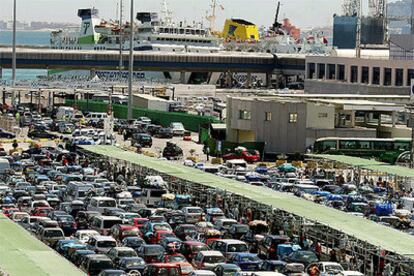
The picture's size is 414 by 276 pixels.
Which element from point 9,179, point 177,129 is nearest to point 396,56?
point 177,129

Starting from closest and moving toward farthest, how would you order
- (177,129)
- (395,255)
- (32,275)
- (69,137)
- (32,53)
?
(32,275) → (395,255) → (69,137) → (177,129) → (32,53)

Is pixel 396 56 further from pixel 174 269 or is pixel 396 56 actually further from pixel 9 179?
pixel 174 269

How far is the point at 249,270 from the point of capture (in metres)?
23.6

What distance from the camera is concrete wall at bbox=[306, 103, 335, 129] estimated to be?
4950 cm

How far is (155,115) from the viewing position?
205 feet

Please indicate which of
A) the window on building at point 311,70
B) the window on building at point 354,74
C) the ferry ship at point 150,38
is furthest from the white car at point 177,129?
the ferry ship at point 150,38

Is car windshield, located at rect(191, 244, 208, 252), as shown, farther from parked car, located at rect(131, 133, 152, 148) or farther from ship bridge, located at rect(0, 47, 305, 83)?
ship bridge, located at rect(0, 47, 305, 83)

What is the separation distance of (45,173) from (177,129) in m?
19.2

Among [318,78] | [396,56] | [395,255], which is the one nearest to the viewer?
[395,255]

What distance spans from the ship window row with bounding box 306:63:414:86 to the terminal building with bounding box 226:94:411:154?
14382 millimetres

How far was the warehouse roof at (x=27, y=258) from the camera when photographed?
19422 mm

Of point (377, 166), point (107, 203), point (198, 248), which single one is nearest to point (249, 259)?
point (198, 248)

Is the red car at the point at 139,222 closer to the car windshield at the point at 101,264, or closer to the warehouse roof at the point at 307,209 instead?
the warehouse roof at the point at 307,209

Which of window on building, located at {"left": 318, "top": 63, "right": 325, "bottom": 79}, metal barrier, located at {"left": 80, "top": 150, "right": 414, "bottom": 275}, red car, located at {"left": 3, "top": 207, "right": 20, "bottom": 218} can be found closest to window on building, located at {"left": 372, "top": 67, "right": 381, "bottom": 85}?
window on building, located at {"left": 318, "top": 63, "right": 325, "bottom": 79}
